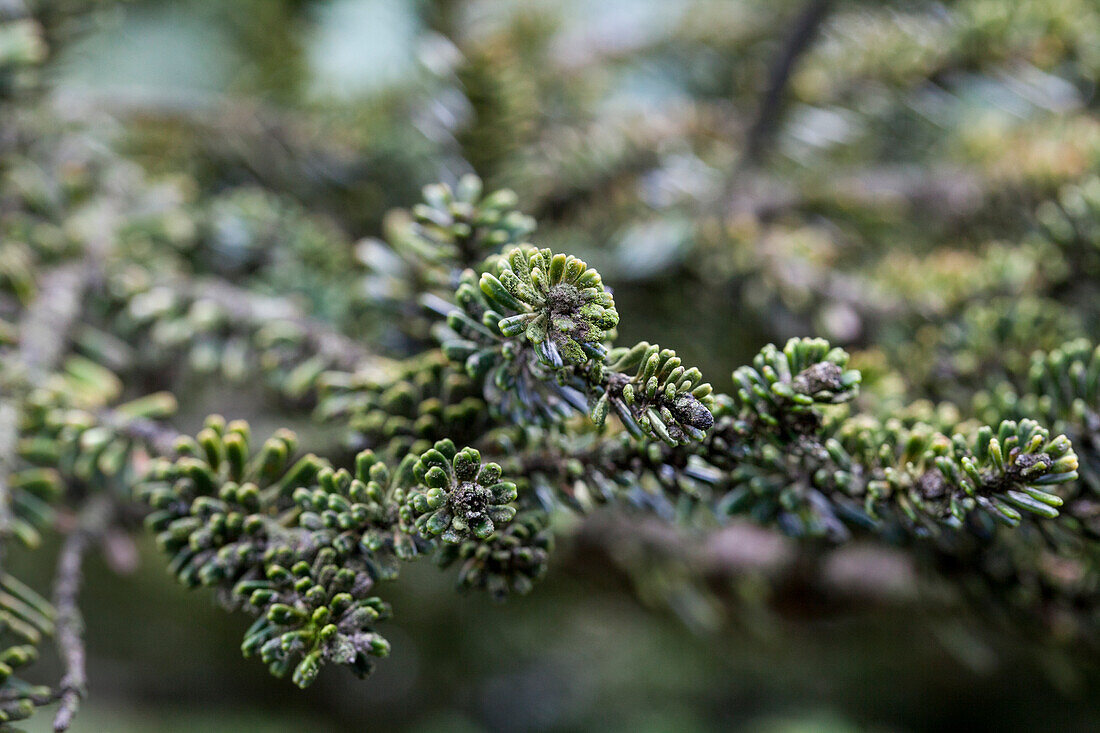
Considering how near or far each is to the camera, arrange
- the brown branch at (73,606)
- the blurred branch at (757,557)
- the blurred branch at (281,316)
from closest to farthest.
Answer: the brown branch at (73,606)
the blurred branch at (281,316)
the blurred branch at (757,557)

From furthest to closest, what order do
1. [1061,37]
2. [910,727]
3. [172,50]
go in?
[172,50], [910,727], [1061,37]

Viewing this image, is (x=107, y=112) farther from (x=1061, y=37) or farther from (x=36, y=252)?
(x=1061, y=37)

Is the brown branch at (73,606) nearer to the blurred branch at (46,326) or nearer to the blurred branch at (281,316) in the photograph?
the blurred branch at (46,326)

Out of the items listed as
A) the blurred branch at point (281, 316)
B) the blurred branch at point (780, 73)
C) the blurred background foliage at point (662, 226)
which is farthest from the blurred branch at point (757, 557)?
the blurred branch at point (780, 73)

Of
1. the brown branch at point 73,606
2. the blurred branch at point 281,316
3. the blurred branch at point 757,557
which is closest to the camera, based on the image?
the brown branch at point 73,606

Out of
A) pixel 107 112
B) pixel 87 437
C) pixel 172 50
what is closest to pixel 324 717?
pixel 87 437

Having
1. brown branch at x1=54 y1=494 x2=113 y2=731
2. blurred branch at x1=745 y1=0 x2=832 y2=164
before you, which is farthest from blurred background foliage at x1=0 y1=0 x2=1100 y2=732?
brown branch at x1=54 y1=494 x2=113 y2=731

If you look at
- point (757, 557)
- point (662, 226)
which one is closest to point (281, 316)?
point (662, 226)

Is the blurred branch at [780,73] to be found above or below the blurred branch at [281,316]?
above
